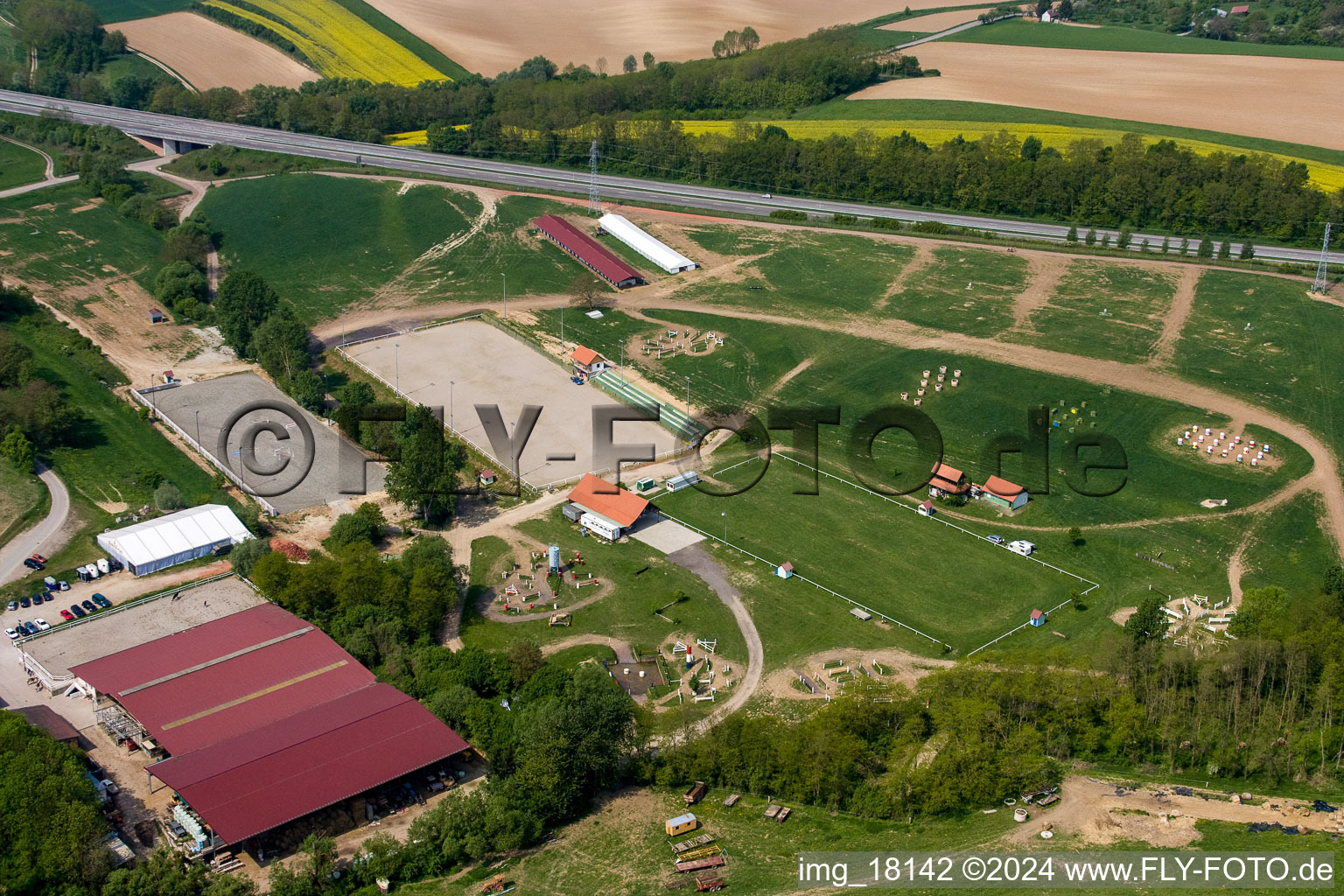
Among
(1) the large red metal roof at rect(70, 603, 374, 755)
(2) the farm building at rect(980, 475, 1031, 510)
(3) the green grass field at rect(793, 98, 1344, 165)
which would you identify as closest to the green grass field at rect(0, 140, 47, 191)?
(1) the large red metal roof at rect(70, 603, 374, 755)

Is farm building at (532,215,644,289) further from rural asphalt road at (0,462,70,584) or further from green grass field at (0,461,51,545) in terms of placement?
green grass field at (0,461,51,545)

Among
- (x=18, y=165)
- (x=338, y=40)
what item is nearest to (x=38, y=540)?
(x=18, y=165)

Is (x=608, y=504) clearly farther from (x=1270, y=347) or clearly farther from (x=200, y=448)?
(x=1270, y=347)

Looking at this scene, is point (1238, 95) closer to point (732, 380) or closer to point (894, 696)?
point (732, 380)

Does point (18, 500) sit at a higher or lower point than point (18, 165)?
lower

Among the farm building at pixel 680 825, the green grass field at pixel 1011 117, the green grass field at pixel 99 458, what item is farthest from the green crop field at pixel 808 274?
the farm building at pixel 680 825

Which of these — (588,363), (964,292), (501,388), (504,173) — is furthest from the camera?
(504,173)
